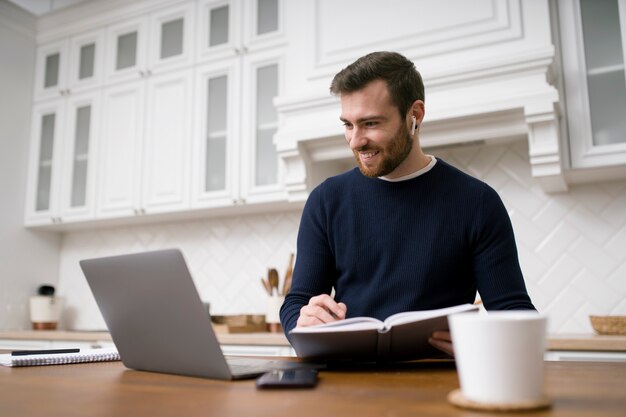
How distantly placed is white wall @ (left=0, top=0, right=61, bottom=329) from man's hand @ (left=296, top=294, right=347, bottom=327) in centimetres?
299

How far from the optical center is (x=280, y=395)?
0.68m

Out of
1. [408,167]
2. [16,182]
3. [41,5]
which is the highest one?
[41,5]

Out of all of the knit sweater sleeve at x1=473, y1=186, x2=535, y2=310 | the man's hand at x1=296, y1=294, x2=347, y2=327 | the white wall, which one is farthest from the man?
the white wall

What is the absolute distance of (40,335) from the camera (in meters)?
3.10

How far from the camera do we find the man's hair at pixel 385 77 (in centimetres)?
143

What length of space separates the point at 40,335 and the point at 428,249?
249 cm

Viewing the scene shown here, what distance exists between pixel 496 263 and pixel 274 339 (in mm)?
1350

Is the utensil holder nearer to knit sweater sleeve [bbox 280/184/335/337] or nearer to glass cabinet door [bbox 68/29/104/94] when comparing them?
knit sweater sleeve [bbox 280/184/335/337]

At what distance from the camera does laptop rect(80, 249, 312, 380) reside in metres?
0.81

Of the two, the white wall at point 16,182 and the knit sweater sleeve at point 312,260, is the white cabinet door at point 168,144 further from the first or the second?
the knit sweater sleeve at point 312,260

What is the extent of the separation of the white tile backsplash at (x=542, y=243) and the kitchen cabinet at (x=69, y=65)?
4.52 feet

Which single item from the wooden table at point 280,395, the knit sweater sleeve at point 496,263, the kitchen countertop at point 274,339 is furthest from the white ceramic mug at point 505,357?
the kitchen countertop at point 274,339

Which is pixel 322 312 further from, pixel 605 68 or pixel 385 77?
pixel 605 68

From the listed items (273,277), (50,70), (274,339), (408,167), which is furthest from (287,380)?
(50,70)
